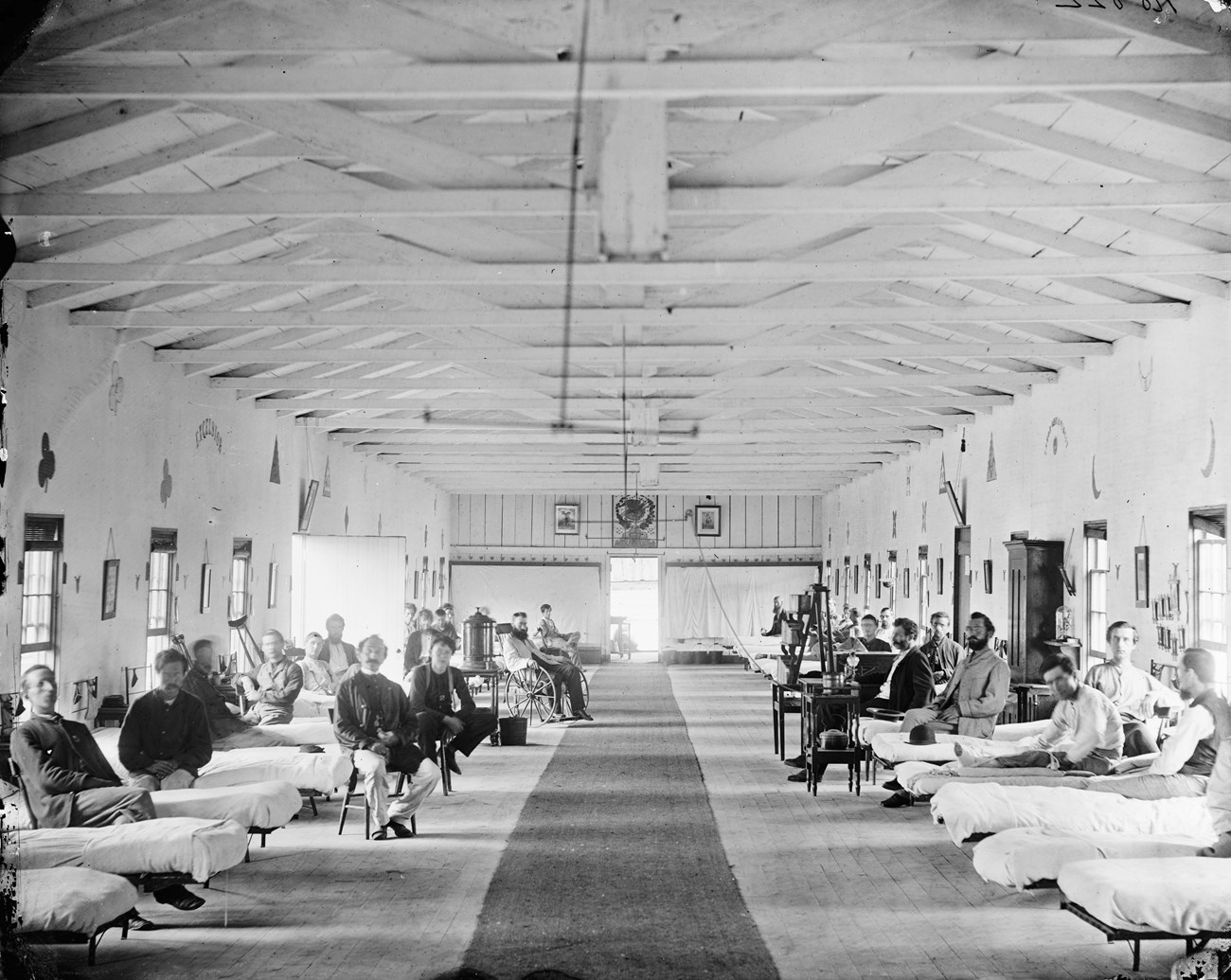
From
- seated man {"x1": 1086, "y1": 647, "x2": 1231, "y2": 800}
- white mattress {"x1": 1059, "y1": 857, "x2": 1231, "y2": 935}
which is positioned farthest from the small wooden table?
white mattress {"x1": 1059, "y1": 857, "x2": 1231, "y2": 935}

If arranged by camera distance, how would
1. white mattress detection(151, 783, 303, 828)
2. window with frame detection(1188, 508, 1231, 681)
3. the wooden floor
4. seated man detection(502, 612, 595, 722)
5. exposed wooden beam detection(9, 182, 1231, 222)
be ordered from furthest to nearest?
seated man detection(502, 612, 595, 722) → window with frame detection(1188, 508, 1231, 681) → white mattress detection(151, 783, 303, 828) → exposed wooden beam detection(9, 182, 1231, 222) → the wooden floor

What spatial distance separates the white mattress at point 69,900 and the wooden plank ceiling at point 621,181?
123 inches

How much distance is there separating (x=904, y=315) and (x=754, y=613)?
1847cm

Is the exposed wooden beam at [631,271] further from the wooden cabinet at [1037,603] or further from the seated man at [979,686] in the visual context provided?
the wooden cabinet at [1037,603]

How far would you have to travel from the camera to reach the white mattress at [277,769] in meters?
7.88

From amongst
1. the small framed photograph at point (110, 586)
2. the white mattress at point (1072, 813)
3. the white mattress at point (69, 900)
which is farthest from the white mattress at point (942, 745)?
the small framed photograph at point (110, 586)

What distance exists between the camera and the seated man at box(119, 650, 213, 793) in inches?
275

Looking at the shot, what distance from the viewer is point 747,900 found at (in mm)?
6379

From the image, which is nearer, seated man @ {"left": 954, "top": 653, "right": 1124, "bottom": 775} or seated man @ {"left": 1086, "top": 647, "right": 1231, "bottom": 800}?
seated man @ {"left": 1086, "top": 647, "right": 1231, "bottom": 800}

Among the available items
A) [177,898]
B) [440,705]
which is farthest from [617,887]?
[440,705]

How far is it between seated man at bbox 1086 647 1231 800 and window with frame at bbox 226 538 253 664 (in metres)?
8.79

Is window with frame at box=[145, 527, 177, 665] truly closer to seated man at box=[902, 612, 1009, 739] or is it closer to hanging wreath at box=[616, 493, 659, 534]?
seated man at box=[902, 612, 1009, 739]

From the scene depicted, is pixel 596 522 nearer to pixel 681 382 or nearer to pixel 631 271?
pixel 681 382

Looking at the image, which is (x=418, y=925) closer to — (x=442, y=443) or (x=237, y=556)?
(x=237, y=556)
